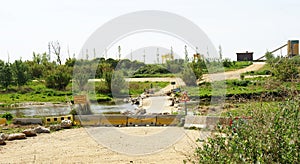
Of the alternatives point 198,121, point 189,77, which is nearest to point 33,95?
point 189,77

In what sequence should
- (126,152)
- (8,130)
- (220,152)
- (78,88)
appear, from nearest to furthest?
1. (220,152)
2. (126,152)
3. (8,130)
4. (78,88)

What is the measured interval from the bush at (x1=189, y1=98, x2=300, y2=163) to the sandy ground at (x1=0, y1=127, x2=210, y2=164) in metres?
2.70

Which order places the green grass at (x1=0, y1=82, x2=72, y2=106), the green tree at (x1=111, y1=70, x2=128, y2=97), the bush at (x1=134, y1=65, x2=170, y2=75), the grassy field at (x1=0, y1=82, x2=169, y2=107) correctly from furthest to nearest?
the bush at (x1=134, y1=65, x2=170, y2=75) < the green tree at (x1=111, y1=70, x2=128, y2=97) < the green grass at (x1=0, y1=82, x2=72, y2=106) < the grassy field at (x1=0, y1=82, x2=169, y2=107)

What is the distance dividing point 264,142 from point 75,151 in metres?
5.96

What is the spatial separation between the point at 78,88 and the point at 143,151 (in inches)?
802

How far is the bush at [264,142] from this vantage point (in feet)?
13.4

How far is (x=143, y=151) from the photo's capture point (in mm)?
9305

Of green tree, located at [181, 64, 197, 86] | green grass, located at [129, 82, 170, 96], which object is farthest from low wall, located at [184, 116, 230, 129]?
green grass, located at [129, 82, 170, 96]

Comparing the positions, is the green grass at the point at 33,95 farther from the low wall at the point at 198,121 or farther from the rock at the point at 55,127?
the low wall at the point at 198,121

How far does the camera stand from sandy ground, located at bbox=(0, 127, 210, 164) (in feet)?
27.9

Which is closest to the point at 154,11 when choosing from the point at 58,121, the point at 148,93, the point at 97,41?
the point at 97,41

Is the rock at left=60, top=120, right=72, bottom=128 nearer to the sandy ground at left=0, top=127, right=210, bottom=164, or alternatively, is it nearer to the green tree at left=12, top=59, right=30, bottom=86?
the sandy ground at left=0, top=127, right=210, bottom=164

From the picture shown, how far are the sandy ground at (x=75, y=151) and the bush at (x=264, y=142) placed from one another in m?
2.70

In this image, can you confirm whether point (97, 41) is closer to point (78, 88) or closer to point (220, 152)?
point (220, 152)
